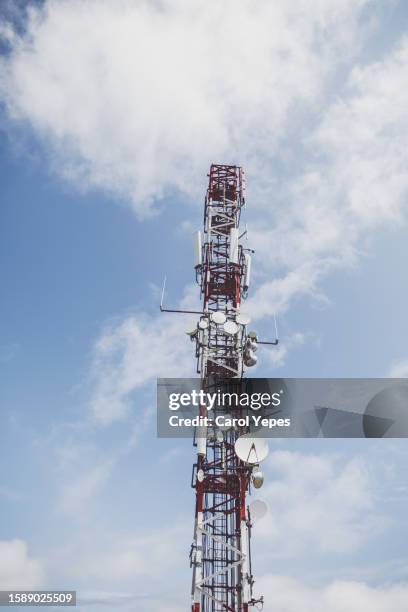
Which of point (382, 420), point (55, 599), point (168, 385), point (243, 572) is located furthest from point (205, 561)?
point (382, 420)

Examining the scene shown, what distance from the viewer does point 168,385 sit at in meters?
26.9

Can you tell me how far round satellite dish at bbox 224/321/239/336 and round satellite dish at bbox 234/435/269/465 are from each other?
5.99m

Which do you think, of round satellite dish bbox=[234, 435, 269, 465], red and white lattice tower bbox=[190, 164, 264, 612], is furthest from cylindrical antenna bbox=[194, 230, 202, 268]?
round satellite dish bbox=[234, 435, 269, 465]

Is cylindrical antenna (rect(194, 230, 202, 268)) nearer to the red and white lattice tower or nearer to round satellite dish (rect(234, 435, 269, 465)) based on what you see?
the red and white lattice tower

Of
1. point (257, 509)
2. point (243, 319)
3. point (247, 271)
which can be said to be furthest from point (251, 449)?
point (247, 271)

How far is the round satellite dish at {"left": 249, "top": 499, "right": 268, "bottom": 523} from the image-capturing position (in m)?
24.9

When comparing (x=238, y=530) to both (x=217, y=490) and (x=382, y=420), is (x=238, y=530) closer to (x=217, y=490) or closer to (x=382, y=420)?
(x=217, y=490)

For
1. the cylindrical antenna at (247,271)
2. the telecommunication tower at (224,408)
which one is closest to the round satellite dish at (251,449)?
the telecommunication tower at (224,408)

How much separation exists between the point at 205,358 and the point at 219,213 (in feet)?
34.7

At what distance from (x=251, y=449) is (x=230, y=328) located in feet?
22.6

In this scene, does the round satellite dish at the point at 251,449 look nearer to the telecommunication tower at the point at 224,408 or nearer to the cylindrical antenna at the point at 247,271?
the telecommunication tower at the point at 224,408

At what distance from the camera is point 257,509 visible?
2495 cm

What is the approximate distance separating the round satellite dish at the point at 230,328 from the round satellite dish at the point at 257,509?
8.85 metres

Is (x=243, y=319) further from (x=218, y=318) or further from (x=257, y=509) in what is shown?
(x=257, y=509)
